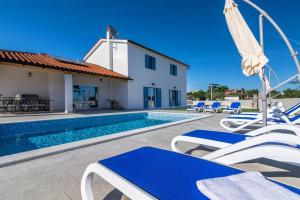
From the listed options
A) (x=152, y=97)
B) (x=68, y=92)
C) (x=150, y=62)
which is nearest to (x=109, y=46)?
(x=150, y=62)

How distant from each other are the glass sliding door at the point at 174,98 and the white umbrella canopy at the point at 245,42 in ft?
56.9

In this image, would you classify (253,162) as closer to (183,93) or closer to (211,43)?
(183,93)

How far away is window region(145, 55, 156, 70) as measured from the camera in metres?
18.2

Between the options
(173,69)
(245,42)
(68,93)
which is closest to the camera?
(245,42)

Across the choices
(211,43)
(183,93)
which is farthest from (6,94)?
(211,43)

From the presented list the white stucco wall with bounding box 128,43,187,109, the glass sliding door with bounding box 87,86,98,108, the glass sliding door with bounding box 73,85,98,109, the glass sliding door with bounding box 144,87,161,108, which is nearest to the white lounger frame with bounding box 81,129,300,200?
the glass sliding door with bounding box 73,85,98,109

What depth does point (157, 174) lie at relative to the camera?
1.56 m

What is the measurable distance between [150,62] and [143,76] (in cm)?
207

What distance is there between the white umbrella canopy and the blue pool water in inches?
226

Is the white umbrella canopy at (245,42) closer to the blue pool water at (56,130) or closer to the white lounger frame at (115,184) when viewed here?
the white lounger frame at (115,184)

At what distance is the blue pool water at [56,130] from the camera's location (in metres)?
5.56

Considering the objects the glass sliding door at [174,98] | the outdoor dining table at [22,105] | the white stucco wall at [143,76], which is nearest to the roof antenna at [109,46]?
the white stucco wall at [143,76]

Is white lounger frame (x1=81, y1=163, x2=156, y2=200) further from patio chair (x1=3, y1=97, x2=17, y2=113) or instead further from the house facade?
the house facade

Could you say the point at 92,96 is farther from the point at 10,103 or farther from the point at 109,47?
the point at 10,103
